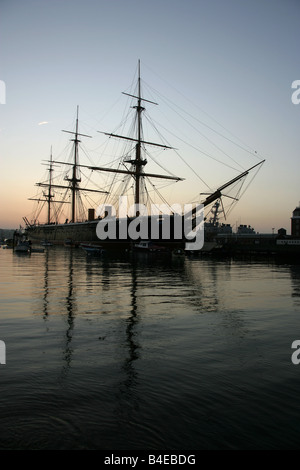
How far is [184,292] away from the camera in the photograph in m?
19.0

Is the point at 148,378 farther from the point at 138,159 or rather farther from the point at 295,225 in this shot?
the point at 295,225

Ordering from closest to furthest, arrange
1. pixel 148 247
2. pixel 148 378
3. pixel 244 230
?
pixel 148 378 < pixel 148 247 < pixel 244 230

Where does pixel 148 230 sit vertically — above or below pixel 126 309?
above

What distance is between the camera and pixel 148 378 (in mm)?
6637

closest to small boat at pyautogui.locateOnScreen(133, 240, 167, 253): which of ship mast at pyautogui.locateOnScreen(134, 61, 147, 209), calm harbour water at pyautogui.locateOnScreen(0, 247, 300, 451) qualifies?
ship mast at pyautogui.locateOnScreen(134, 61, 147, 209)

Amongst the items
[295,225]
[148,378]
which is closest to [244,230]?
[295,225]

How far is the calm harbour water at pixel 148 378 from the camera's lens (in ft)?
15.4

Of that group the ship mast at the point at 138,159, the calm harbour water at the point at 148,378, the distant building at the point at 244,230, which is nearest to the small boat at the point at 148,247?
the ship mast at the point at 138,159

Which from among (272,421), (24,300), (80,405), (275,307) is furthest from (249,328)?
(24,300)

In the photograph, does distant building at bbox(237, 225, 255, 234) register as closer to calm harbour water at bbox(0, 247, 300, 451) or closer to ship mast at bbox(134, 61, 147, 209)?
ship mast at bbox(134, 61, 147, 209)

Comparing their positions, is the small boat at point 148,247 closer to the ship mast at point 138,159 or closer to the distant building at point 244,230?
the ship mast at point 138,159

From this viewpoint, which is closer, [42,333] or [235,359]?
[235,359]

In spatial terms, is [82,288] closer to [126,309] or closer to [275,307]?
[126,309]

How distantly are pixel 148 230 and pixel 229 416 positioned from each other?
68.7m
